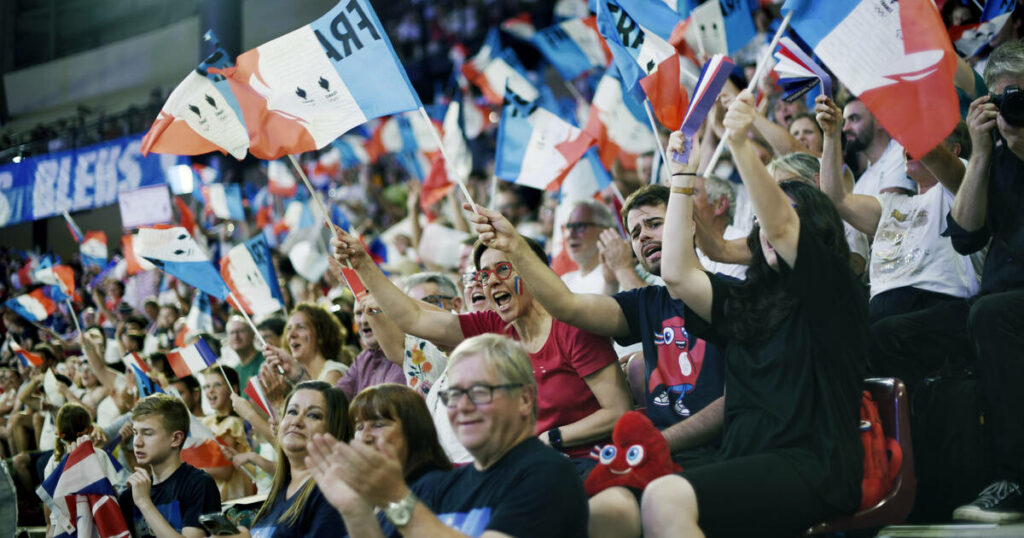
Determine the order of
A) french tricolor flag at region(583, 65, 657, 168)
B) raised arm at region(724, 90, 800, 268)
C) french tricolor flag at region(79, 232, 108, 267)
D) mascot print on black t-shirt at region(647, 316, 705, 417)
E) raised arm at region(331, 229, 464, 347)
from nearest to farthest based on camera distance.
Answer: raised arm at region(724, 90, 800, 268)
mascot print on black t-shirt at region(647, 316, 705, 417)
raised arm at region(331, 229, 464, 347)
french tricolor flag at region(583, 65, 657, 168)
french tricolor flag at region(79, 232, 108, 267)

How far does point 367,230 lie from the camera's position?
9.76m

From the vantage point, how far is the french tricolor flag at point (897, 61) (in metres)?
2.82

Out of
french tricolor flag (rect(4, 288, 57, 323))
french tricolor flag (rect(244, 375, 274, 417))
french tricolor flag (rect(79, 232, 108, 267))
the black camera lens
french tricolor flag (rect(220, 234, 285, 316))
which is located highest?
the black camera lens

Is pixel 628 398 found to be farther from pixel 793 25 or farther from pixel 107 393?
pixel 107 393

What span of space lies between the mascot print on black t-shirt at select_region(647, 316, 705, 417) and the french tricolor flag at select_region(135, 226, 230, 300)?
3.03m

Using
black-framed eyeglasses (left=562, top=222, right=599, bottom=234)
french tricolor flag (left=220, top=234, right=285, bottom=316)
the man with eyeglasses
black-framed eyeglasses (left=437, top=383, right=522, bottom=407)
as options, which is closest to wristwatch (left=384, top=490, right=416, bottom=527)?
the man with eyeglasses

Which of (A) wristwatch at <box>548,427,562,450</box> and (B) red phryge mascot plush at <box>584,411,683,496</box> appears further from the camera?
(A) wristwatch at <box>548,427,562,450</box>

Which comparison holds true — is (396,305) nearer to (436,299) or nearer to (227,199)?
(436,299)

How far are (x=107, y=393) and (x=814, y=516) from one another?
225 inches

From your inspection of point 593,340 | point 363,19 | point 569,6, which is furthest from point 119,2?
point 593,340

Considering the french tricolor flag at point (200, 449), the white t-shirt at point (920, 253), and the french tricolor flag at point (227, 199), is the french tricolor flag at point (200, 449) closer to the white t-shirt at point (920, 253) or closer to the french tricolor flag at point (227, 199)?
the white t-shirt at point (920, 253)

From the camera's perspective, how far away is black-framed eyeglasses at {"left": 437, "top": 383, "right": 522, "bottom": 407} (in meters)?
2.28

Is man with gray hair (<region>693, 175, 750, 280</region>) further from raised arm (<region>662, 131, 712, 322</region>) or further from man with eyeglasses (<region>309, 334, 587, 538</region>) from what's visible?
man with eyeglasses (<region>309, 334, 587, 538</region>)

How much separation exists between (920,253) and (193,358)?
3.75 metres
